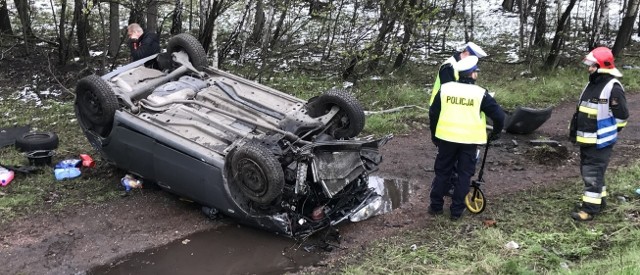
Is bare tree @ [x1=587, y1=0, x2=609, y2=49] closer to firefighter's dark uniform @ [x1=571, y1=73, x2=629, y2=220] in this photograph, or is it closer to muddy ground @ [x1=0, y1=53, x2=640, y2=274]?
muddy ground @ [x1=0, y1=53, x2=640, y2=274]

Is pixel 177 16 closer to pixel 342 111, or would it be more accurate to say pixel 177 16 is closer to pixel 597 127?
pixel 342 111

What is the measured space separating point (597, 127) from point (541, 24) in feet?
24.7

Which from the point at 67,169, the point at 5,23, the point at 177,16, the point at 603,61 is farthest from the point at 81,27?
the point at 603,61

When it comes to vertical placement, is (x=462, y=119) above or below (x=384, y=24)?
below

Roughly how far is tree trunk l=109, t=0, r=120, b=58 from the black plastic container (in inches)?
147

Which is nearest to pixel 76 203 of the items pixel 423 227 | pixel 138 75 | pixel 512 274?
pixel 138 75

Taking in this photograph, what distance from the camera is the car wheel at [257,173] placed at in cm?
443

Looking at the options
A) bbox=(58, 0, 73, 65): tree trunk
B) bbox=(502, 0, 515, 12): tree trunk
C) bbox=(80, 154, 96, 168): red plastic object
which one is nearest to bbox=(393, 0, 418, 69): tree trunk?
bbox=(80, 154, 96, 168): red plastic object

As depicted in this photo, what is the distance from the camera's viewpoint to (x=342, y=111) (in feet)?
17.9

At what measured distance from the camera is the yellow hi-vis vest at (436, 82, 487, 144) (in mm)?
4730

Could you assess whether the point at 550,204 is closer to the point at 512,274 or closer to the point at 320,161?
the point at 512,274

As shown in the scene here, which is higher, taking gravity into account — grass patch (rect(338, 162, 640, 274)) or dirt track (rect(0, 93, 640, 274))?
grass patch (rect(338, 162, 640, 274))

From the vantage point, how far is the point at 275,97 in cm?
589

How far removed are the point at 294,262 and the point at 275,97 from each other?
77.6 inches
